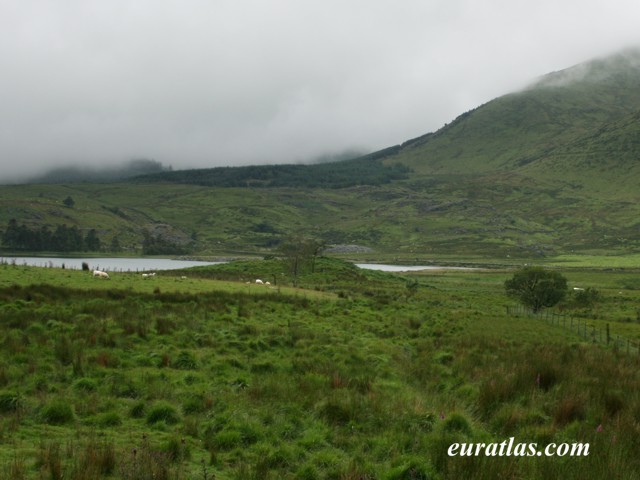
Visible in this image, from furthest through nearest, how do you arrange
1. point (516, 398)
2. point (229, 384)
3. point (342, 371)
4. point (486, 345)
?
point (486, 345), point (342, 371), point (229, 384), point (516, 398)

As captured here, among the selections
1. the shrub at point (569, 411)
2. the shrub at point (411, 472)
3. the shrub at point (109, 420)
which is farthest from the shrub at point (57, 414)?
the shrub at point (569, 411)

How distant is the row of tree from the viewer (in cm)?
18050

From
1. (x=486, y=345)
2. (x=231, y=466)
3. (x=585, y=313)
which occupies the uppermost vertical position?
(x=231, y=466)

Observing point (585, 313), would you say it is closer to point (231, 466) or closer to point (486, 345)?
point (486, 345)

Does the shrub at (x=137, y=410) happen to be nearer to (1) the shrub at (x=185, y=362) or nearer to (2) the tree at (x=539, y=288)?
(1) the shrub at (x=185, y=362)

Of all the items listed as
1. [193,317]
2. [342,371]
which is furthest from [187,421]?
[193,317]

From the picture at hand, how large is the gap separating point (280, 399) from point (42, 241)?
19670cm

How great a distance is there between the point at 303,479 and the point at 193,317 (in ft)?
53.0

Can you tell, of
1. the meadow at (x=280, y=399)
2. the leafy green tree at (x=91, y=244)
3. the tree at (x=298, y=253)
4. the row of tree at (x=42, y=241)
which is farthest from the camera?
the leafy green tree at (x=91, y=244)

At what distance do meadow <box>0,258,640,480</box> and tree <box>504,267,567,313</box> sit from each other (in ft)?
86.7

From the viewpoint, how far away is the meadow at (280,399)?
7.91m

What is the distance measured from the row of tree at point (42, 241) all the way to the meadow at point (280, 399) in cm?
17842

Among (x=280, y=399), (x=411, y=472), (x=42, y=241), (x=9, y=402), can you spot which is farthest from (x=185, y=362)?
(x=42, y=241)

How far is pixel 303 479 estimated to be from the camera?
25.6ft
